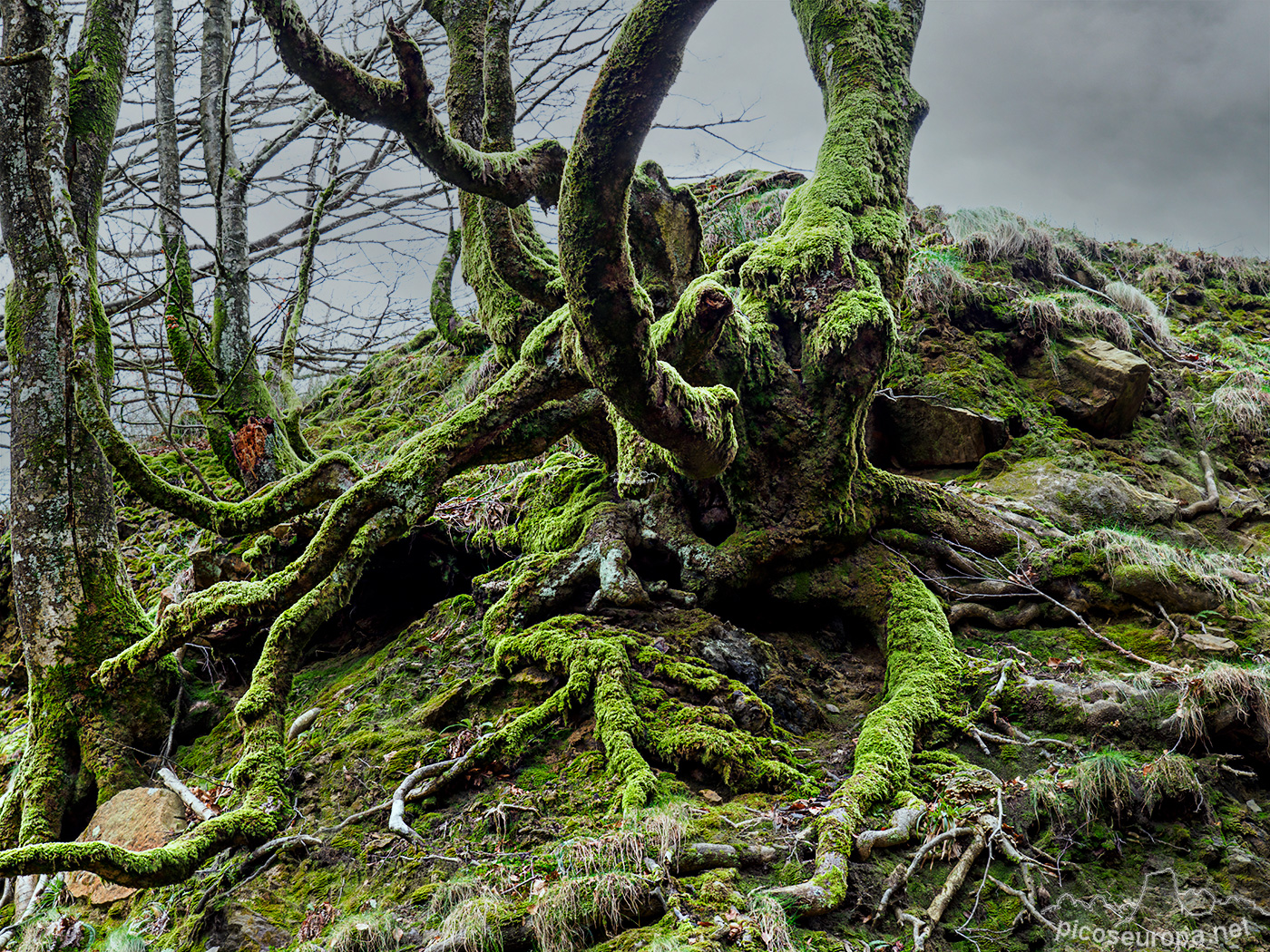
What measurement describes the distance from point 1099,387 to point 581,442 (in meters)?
4.74

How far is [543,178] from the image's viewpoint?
157 inches

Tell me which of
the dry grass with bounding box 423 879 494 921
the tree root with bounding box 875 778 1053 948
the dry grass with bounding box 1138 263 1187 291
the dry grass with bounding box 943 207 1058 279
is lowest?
the tree root with bounding box 875 778 1053 948

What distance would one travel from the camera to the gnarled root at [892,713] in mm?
2498

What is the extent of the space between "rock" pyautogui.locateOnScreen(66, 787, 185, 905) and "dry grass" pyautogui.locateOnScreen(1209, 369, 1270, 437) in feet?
27.4

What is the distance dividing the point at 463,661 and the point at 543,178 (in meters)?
2.84

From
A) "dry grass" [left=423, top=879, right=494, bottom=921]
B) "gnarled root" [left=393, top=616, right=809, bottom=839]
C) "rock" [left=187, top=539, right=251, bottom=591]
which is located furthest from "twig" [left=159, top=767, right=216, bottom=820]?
"dry grass" [left=423, top=879, right=494, bottom=921]

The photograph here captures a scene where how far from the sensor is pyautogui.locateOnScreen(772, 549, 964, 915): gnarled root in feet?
8.20

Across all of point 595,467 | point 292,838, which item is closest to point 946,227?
point 595,467

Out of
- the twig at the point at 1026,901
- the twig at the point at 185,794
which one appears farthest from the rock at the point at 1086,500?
the twig at the point at 185,794

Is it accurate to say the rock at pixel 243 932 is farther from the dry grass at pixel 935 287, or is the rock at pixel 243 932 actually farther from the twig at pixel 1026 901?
the dry grass at pixel 935 287

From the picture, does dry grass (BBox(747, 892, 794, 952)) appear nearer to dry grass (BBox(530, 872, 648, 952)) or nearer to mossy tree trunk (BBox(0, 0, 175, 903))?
A: dry grass (BBox(530, 872, 648, 952))

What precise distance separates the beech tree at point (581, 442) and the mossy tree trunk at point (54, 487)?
0.01m

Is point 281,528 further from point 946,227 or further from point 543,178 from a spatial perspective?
point 946,227

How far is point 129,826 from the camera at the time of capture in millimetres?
3580
